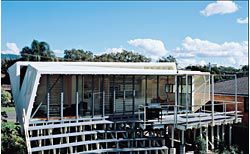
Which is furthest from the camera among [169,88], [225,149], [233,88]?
[233,88]

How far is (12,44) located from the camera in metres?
52.2

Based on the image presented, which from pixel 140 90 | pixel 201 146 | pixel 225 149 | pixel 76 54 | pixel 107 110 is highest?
pixel 76 54

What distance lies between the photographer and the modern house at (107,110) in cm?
1264

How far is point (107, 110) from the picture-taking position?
1594 centimetres

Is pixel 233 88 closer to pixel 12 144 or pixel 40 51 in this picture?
pixel 12 144

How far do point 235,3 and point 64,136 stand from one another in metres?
10.7

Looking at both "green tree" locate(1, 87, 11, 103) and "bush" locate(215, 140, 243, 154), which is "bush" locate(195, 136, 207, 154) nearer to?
"bush" locate(215, 140, 243, 154)

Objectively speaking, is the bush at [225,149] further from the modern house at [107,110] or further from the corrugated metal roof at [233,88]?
the corrugated metal roof at [233,88]

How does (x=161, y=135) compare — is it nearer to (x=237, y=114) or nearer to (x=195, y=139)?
(x=195, y=139)

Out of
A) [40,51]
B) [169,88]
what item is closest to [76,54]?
[40,51]

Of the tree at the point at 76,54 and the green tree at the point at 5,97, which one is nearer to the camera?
the green tree at the point at 5,97

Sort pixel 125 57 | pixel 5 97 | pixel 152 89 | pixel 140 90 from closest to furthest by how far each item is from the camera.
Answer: pixel 140 90 < pixel 152 89 < pixel 5 97 < pixel 125 57

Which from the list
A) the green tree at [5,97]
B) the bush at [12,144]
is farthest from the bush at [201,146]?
the green tree at [5,97]

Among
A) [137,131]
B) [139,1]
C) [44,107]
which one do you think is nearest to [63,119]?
[44,107]
